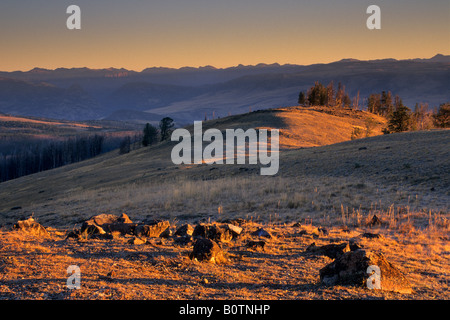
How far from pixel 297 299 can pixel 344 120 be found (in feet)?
294

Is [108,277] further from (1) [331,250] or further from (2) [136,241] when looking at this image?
(1) [331,250]

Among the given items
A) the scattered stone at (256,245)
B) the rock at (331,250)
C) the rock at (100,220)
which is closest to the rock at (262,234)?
the scattered stone at (256,245)

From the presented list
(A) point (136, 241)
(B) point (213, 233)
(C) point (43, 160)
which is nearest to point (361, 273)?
(B) point (213, 233)

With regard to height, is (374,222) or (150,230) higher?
(150,230)

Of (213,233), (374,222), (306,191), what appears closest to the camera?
(213,233)

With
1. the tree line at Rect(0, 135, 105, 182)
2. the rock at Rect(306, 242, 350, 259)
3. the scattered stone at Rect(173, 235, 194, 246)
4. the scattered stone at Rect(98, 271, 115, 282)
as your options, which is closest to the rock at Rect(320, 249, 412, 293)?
the rock at Rect(306, 242, 350, 259)

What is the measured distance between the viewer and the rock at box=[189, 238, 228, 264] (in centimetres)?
823

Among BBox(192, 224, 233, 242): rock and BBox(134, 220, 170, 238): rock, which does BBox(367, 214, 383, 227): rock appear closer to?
BBox(192, 224, 233, 242): rock

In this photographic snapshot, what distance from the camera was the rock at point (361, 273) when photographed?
6695mm

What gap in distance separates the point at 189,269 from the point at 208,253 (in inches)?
31.0

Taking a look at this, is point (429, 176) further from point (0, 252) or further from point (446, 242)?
point (0, 252)

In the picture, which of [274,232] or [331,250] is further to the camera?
[274,232]

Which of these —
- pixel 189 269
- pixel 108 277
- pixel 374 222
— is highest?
pixel 108 277

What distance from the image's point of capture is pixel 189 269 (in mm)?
7559
